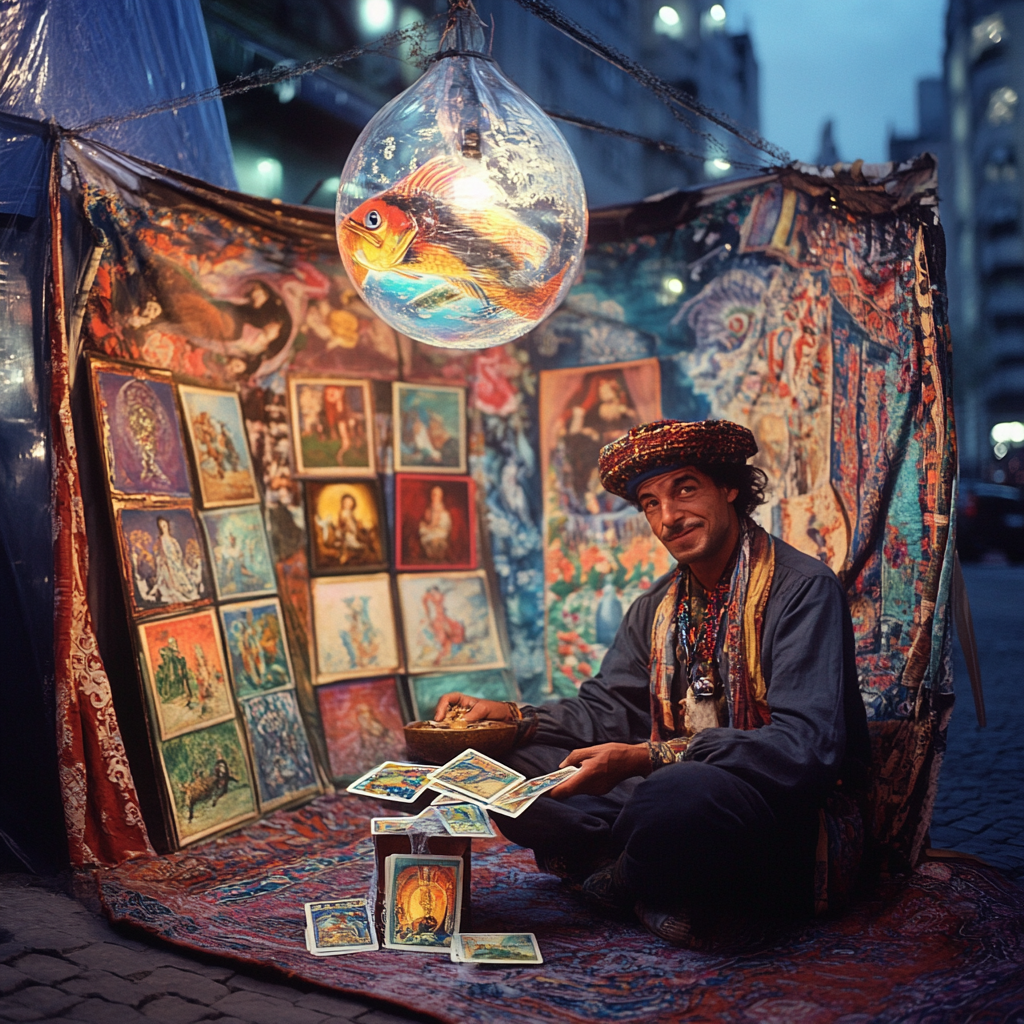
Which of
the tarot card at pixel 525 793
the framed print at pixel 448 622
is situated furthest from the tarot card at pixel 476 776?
the framed print at pixel 448 622

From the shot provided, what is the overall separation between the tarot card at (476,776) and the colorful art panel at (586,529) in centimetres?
206

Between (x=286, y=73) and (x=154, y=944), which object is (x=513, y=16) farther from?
(x=154, y=944)

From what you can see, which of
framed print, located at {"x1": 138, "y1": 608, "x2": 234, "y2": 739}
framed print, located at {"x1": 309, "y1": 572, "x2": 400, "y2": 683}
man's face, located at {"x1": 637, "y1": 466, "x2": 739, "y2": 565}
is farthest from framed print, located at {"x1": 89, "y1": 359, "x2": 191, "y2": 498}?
man's face, located at {"x1": 637, "y1": 466, "x2": 739, "y2": 565}

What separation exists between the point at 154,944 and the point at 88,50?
3.46 m

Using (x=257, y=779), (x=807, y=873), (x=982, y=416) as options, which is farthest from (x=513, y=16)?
(x=982, y=416)

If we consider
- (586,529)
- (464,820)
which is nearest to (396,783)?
(464,820)

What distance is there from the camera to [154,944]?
2.72 meters

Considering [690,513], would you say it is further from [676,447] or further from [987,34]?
[987,34]

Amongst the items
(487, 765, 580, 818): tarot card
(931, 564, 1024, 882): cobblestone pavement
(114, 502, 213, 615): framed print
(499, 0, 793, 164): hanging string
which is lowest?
(931, 564, 1024, 882): cobblestone pavement

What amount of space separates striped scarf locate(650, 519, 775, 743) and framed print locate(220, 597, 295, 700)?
70.5 inches

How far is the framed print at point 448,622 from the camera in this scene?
4.75 m

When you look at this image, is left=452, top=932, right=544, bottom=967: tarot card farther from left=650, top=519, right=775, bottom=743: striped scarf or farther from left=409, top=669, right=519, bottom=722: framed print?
left=409, top=669, right=519, bottom=722: framed print

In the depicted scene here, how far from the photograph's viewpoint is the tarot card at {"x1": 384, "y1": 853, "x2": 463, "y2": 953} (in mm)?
2662

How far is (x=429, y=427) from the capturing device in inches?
191
